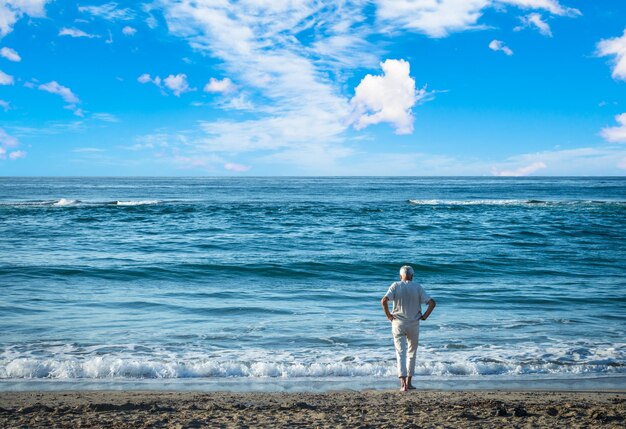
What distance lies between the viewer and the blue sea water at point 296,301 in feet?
27.6

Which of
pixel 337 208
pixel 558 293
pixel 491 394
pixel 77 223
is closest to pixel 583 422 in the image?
pixel 491 394

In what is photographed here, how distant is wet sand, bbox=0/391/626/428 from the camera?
571cm

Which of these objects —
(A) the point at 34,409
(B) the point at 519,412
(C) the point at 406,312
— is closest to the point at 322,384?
(C) the point at 406,312

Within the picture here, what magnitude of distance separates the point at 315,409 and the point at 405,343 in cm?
198

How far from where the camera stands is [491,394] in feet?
23.2

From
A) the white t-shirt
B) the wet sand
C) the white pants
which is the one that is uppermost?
the white t-shirt

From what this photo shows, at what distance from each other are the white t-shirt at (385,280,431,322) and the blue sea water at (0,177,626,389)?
120 cm

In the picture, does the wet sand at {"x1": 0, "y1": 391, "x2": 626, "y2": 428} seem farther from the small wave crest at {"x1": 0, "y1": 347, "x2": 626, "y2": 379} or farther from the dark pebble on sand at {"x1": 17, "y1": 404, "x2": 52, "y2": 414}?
the small wave crest at {"x1": 0, "y1": 347, "x2": 626, "y2": 379}

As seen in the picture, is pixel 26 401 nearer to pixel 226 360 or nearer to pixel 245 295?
pixel 226 360

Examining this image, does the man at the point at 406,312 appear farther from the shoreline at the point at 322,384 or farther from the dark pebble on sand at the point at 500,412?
the dark pebble on sand at the point at 500,412

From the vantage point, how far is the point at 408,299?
756 cm

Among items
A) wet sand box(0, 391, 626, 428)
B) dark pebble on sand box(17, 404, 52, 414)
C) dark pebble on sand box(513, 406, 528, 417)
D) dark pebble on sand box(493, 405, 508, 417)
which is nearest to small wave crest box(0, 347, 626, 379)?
wet sand box(0, 391, 626, 428)

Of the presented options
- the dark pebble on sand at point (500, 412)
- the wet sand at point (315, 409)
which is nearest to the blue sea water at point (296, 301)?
the wet sand at point (315, 409)

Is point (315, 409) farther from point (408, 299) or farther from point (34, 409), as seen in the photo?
point (34, 409)
